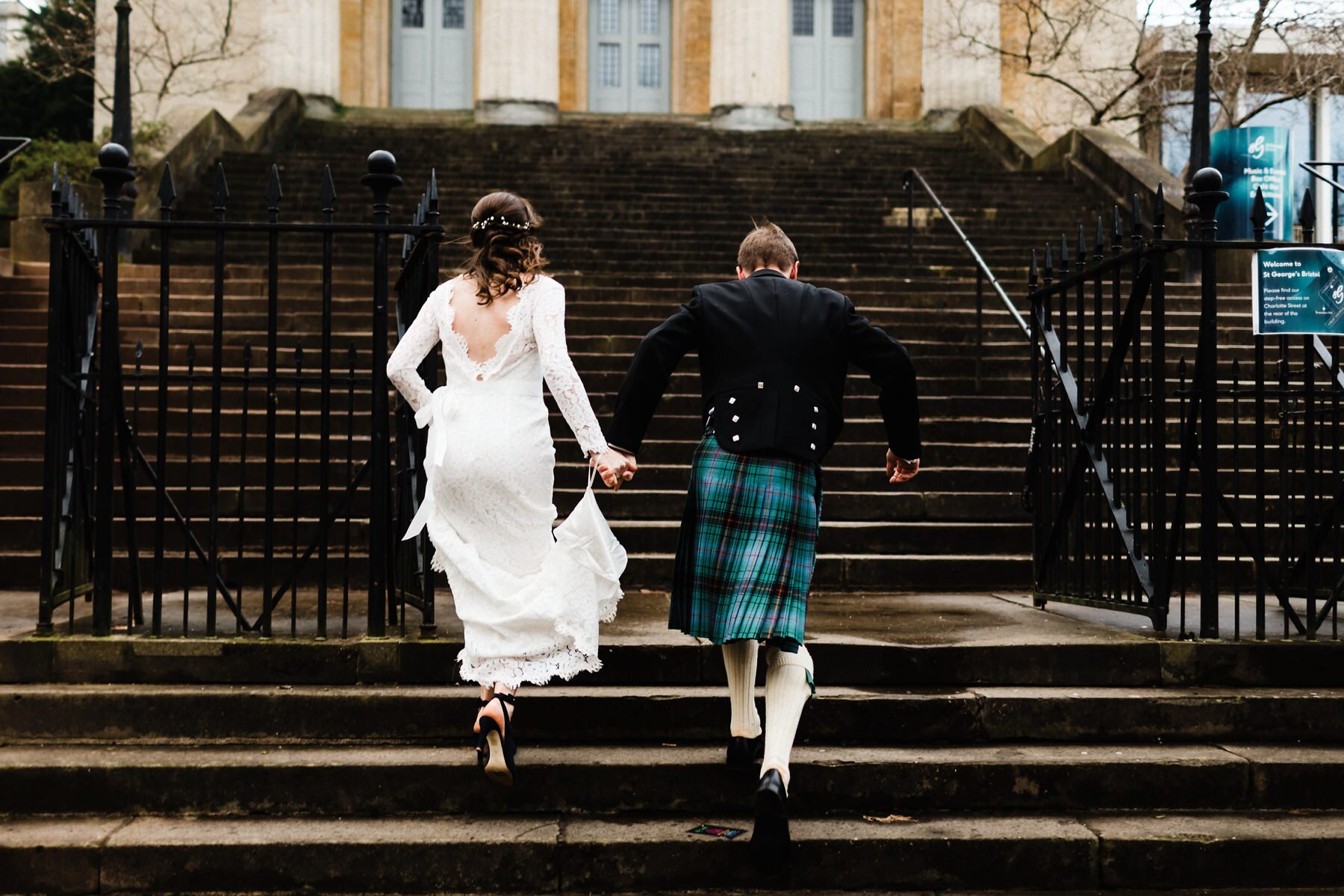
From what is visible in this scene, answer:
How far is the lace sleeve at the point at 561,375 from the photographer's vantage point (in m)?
4.30

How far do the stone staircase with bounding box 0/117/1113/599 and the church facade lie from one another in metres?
2.80

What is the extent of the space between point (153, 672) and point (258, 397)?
379 centimetres

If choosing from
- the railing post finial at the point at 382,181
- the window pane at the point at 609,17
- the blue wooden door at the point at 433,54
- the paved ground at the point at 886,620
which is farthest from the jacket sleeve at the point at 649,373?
the window pane at the point at 609,17

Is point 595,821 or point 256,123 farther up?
point 256,123

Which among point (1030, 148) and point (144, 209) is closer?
point (144, 209)

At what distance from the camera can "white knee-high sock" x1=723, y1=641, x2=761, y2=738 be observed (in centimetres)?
420

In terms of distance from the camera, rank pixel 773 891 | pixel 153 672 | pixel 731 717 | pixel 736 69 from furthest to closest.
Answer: pixel 736 69, pixel 153 672, pixel 731 717, pixel 773 891

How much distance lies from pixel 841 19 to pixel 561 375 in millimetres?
23430

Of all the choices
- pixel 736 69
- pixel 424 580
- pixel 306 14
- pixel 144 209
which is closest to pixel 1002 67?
pixel 736 69

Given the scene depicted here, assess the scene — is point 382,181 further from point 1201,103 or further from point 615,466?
point 1201,103

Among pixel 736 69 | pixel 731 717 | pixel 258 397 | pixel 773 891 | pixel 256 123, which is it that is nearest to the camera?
pixel 773 891

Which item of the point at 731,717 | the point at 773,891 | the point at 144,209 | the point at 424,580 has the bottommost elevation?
the point at 773,891

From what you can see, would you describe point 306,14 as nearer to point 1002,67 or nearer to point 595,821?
point 1002,67

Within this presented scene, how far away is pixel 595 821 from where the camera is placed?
4297 mm
